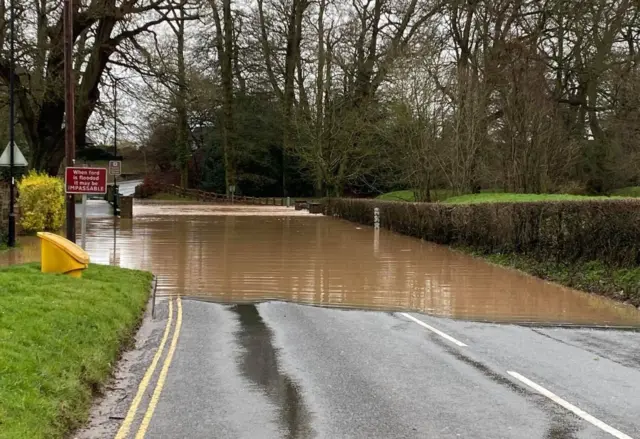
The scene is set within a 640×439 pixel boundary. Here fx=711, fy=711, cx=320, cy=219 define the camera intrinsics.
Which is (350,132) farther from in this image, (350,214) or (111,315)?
(111,315)

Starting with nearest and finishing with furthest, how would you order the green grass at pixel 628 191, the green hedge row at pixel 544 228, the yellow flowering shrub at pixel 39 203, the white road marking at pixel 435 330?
the white road marking at pixel 435 330
the green hedge row at pixel 544 228
the yellow flowering shrub at pixel 39 203
the green grass at pixel 628 191

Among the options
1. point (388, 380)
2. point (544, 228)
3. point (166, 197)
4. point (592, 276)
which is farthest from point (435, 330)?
point (166, 197)

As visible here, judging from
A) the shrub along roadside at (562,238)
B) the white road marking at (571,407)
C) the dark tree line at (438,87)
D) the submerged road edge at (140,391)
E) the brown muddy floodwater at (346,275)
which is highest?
the dark tree line at (438,87)

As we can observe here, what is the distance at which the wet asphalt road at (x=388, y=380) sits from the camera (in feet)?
20.2

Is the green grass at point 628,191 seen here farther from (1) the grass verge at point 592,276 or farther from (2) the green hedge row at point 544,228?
(1) the grass verge at point 592,276

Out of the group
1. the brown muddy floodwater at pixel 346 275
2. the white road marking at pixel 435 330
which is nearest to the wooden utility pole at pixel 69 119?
the brown muddy floodwater at pixel 346 275

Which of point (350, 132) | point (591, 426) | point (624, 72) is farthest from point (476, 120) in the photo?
point (591, 426)

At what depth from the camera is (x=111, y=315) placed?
33.1 ft

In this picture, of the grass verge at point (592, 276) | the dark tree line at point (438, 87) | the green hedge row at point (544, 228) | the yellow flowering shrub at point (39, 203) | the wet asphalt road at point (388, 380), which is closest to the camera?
the wet asphalt road at point (388, 380)

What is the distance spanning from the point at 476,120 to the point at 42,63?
18743 mm

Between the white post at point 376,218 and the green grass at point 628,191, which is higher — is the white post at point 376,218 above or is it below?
below

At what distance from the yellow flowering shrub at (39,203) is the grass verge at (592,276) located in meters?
15.6

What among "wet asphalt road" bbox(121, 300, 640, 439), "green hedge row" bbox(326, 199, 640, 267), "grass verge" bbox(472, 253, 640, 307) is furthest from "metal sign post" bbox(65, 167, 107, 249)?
"green hedge row" bbox(326, 199, 640, 267)

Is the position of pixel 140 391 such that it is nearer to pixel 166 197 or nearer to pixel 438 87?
pixel 438 87
